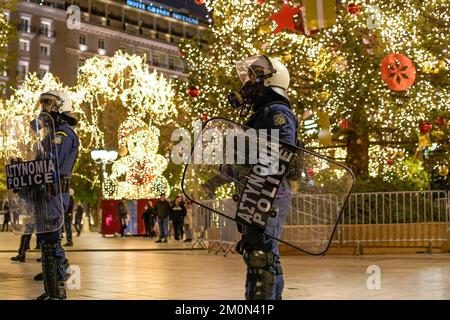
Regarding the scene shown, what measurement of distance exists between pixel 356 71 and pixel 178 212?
40.3ft

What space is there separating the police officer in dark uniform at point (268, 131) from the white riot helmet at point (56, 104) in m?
2.19

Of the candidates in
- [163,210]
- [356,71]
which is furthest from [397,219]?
[163,210]

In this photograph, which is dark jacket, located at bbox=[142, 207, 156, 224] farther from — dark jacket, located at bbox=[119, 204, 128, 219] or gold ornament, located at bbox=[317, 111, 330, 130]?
gold ornament, located at bbox=[317, 111, 330, 130]

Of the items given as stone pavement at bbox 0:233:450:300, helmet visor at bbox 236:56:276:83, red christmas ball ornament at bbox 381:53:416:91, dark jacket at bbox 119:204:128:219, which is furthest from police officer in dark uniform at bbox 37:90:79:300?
dark jacket at bbox 119:204:128:219

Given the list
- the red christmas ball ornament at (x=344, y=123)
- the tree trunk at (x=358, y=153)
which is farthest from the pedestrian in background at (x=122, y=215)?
A: the red christmas ball ornament at (x=344, y=123)

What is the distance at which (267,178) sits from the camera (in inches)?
221

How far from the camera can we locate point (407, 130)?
57.4ft

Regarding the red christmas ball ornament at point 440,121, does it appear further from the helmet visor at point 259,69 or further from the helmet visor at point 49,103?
the helmet visor at point 259,69

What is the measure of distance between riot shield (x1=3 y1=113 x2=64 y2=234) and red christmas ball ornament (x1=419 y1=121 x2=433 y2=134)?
10073mm

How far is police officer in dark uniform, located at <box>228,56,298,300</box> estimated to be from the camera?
5.56m

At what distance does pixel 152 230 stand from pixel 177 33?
7368 centimetres
